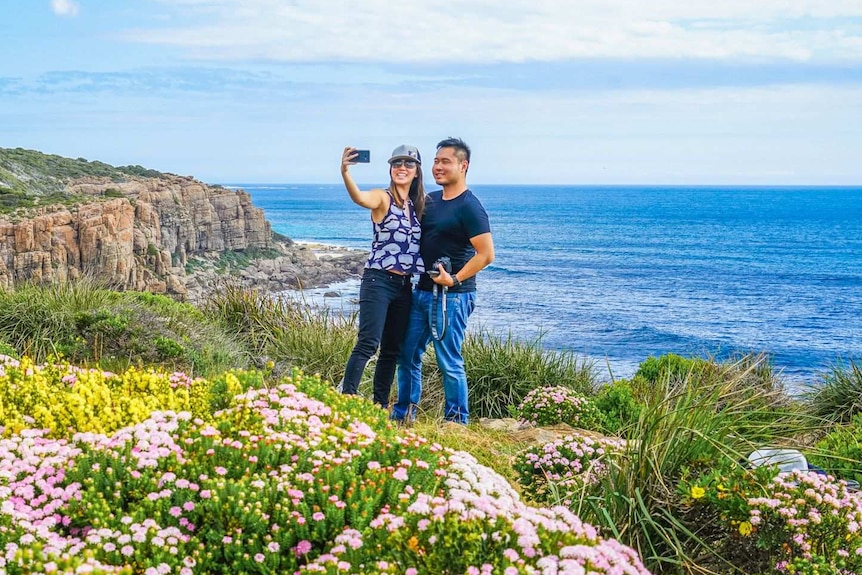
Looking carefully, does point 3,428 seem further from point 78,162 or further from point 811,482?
point 78,162

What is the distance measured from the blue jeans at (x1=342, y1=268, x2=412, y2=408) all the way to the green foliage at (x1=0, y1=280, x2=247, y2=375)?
2.51m

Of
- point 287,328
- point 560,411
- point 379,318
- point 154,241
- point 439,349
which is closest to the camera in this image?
point 379,318

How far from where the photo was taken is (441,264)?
20.9 feet

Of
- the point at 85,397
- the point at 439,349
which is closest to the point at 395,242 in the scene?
the point at 439,349

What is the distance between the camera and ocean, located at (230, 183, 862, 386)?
118ft

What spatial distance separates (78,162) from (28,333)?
220 feet

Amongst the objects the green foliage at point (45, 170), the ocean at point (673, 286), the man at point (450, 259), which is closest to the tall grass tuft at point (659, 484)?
the ocean at point (673, 286)

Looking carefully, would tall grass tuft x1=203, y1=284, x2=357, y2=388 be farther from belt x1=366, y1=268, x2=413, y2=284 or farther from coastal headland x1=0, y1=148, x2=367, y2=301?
coastal headland x1=0, y1=148, x2=367, y2=301

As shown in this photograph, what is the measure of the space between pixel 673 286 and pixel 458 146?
196ft

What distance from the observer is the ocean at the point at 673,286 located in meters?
36.1

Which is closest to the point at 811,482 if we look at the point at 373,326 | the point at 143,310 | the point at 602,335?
the point at 373,326

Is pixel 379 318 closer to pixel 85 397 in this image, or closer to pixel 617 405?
pixel 85 397

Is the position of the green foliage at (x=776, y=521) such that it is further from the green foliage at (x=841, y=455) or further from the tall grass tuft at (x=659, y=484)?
the green foliage at (x=841, y=455)

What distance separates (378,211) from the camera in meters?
6.39
